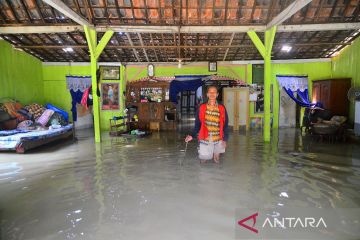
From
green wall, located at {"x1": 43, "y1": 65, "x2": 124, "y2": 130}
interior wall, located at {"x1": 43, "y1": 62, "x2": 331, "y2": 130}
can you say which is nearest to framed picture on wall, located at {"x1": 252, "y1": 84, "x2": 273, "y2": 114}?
interior wall, located at {"x1": 43, "y1": 62, "x2": 331, "y2": 130}

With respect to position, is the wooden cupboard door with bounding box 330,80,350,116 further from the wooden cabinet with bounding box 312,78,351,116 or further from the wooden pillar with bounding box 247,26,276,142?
the wooden pillar with bounding box 247,26,276,142

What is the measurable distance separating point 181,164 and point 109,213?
8.33ft

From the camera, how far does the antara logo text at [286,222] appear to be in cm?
292

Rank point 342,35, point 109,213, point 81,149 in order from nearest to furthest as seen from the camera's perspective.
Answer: point 109,213 < point 81,149 < point 342,35

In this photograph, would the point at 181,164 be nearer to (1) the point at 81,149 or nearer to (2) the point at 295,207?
(2) the point at 295,207

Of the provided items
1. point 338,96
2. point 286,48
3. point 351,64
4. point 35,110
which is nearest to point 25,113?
point 35,110

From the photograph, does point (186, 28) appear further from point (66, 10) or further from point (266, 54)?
point (66, 10)

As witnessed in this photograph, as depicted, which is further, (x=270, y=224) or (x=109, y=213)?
(x=109, y=213)

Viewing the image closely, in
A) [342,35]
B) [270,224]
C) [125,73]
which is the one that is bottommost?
[270,224]

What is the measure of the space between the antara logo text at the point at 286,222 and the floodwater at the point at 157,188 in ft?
0.65

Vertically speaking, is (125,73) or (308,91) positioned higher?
(125,73)

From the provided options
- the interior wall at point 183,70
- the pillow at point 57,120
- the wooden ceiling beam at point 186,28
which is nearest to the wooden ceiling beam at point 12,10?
the wooden ceiling beam at point 186,28

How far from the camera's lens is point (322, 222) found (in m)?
2.98

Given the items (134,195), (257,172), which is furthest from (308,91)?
(134,195)
